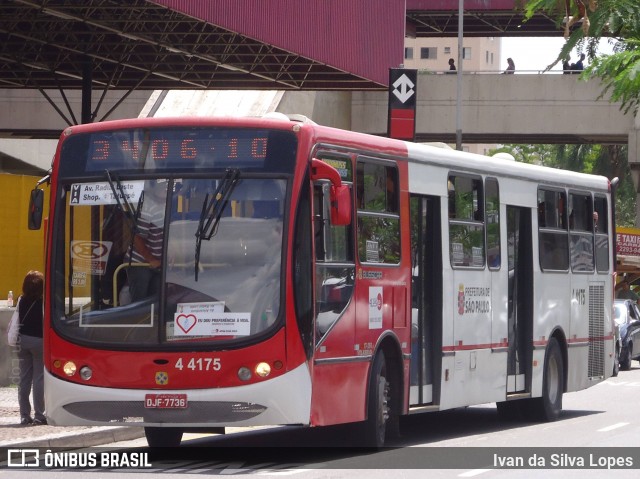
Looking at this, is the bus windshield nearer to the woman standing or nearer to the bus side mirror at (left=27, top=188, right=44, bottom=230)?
the bus side mirror at (left=27, top=188, right=44, bottom=230)

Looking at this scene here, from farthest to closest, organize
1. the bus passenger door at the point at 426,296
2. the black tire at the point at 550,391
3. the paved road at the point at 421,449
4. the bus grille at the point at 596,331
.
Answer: the bus grille at the point at 596,331
the black tire at the point at 550,391
the bus passenger door at the point at 426,296
the paved road at the point at 421,449

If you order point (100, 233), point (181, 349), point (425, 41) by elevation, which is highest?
point (425, 41)

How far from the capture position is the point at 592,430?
17.2 m

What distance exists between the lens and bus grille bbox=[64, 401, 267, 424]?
12.7 meters

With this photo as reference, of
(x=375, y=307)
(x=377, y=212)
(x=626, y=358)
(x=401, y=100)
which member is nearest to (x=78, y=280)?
(x=375, y=307)

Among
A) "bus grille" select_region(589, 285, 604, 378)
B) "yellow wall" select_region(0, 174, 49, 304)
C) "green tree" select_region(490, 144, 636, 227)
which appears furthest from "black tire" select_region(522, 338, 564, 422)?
"green tree" select_region(490, 144, 636, 227)

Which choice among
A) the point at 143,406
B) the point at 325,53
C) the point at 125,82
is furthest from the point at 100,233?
the point at 125,82

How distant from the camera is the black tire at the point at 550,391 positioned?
18.8m

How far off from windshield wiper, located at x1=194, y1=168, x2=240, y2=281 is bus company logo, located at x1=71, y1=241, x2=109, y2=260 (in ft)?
2.99

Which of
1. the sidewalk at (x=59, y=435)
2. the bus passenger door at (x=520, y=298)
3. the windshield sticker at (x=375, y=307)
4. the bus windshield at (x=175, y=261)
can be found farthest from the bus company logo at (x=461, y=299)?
the bus windshield at (x=175, y=261)

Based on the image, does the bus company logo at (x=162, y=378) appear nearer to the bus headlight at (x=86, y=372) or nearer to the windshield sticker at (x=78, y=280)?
the bus headlight at (x=86, y=372)

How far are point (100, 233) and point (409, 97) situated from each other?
13.3m

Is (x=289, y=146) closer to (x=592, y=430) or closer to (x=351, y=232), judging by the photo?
(x=351, y=232)

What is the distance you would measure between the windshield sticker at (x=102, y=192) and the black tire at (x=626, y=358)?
21.6m
